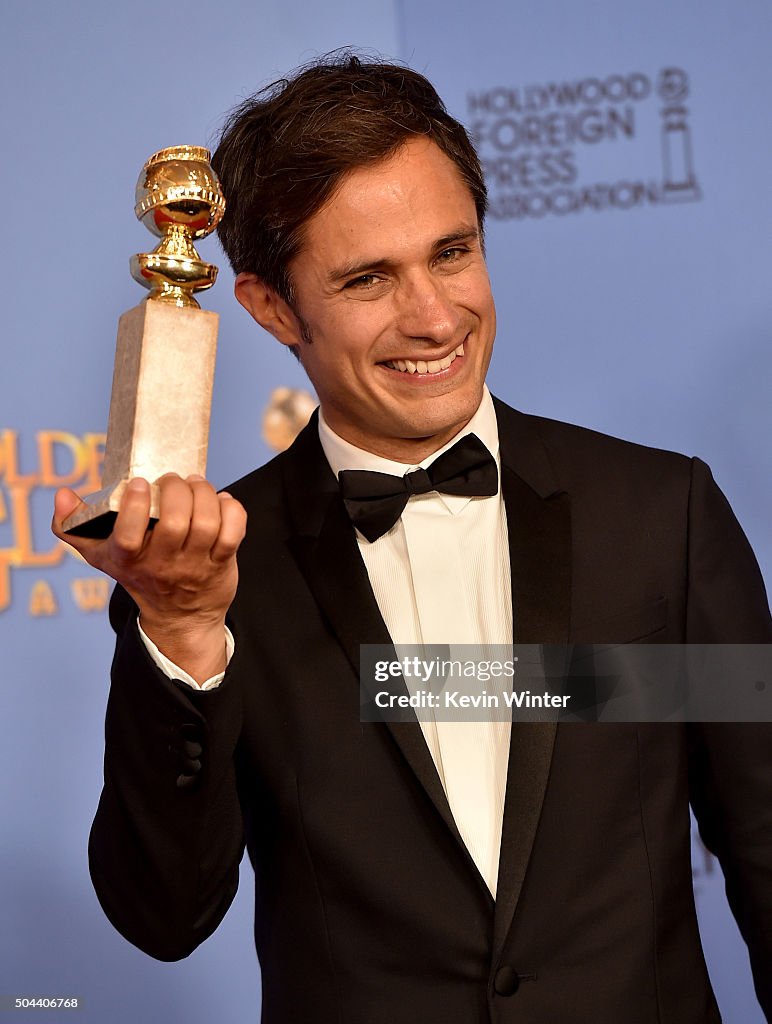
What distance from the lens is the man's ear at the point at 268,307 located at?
66.4 inches

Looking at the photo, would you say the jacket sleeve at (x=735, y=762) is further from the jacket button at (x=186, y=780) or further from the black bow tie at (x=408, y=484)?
the jacket button at (x=186, y=780)

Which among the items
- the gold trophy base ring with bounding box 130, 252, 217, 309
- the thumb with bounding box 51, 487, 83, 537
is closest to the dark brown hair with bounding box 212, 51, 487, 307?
the gold trophy base ring with bounding box 130, 252, 217, 309

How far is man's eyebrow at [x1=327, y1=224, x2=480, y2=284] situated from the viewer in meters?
1.53

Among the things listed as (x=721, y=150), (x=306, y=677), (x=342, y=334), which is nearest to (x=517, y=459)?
(x=342, y=334)

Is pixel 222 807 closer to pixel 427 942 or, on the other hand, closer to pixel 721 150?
pixel 427 942

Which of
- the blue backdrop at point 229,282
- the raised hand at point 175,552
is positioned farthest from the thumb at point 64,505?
the blue backdrop at point 229,282

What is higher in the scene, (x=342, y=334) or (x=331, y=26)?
(x=331, y=26)

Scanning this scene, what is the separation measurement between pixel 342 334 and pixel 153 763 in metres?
0.56

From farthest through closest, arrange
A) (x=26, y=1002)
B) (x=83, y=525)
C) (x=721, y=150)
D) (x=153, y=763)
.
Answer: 1. (x=26, y=1002)
2. (x=721, y=150)
3. (x=153, y=763)
4. (x=83, y=525)

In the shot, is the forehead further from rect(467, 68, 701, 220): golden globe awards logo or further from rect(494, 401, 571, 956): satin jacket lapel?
rect(467, 68, 701, 220): golden globe awards logo

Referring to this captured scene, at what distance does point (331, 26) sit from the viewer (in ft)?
8.67

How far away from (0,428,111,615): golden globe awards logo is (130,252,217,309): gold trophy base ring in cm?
149

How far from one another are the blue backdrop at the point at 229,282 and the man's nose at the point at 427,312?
3.22 feet

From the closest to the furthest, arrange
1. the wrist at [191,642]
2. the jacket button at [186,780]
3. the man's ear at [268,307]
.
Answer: the wrist at [191,642] → the jacket button at [186,780] → the man's ear at [268,307]
